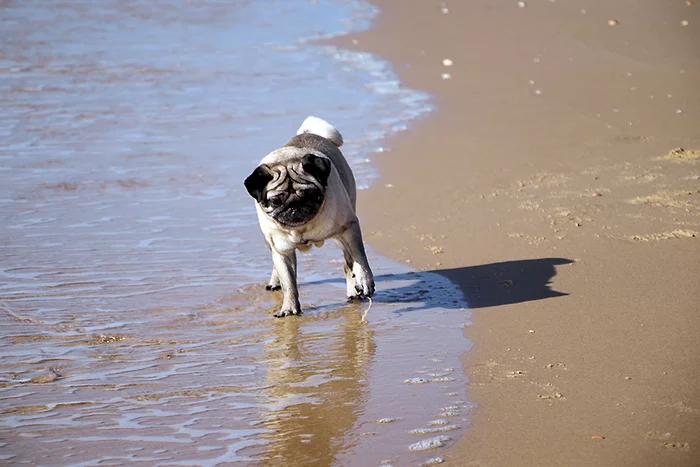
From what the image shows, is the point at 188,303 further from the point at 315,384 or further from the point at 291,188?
the point at 315,384

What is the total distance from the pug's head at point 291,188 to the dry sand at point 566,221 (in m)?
1.49

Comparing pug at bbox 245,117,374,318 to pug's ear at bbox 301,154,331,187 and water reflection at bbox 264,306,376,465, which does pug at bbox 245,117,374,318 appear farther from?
water reflection at bbox 264,306,376,465

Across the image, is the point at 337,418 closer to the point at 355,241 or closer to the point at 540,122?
the point at 355,241

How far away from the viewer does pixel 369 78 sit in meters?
16.7

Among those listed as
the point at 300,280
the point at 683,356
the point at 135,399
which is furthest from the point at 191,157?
the point at 683,356

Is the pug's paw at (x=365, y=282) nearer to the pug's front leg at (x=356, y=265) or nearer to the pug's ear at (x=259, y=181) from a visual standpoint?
the pug's front leg at (x=356, y=265)

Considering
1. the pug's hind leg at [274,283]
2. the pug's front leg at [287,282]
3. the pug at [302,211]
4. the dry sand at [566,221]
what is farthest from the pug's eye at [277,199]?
the dry sand at [566,221]

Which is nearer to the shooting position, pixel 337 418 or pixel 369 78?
pixel 337 418

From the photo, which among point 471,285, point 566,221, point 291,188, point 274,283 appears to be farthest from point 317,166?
point 566,221

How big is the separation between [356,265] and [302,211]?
2.40ft

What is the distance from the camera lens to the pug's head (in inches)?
271

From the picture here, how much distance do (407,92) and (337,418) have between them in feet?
35.4

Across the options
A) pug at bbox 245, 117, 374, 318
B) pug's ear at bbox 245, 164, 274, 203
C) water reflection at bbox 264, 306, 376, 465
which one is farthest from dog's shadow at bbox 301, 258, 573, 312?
pug's ear at bbox 245, 164, 274, 203

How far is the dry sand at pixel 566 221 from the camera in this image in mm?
4996
